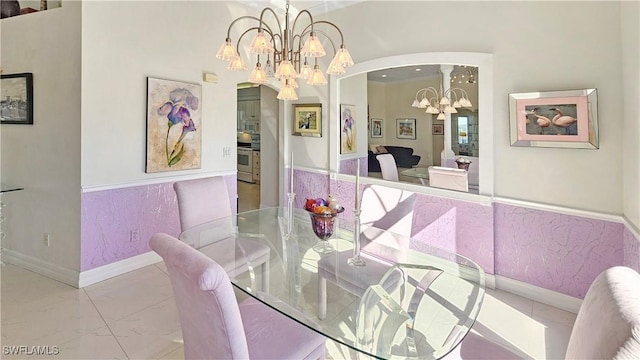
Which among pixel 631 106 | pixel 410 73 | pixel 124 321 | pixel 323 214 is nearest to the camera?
pixel 323 214

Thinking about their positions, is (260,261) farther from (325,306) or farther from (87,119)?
(87,119)

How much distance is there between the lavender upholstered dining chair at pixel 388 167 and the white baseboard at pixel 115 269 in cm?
278

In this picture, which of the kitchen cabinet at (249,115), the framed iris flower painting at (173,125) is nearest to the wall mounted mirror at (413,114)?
the framed iris flower painting at (173,125)

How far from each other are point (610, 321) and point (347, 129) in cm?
368

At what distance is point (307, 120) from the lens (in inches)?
187

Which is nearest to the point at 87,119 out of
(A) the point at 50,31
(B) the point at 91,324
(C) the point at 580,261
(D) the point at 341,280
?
(A) the point at 50,31

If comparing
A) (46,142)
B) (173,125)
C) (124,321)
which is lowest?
(124,321)

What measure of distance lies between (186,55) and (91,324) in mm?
2845

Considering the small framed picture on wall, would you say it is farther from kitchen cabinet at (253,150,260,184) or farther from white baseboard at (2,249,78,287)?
kitchen cabinet at (253,150,260,184)

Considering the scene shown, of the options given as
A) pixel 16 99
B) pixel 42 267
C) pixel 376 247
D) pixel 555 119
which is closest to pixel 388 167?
pixel 555 119

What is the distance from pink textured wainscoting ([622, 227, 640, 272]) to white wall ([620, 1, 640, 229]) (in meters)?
0.11

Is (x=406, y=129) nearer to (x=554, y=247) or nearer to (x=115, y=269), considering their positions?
(x=554, y=247)

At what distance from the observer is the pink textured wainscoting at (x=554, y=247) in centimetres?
256

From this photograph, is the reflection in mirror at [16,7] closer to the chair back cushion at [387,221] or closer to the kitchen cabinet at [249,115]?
the chair back cushion at [387,221]
